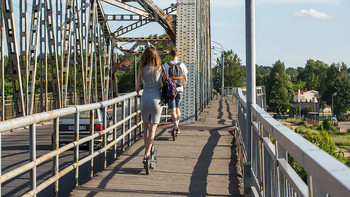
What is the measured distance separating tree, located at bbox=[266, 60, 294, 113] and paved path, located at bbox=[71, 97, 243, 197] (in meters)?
132

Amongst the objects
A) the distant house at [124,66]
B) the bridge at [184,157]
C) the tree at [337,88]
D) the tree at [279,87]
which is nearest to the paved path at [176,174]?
the bridge at [184,157]

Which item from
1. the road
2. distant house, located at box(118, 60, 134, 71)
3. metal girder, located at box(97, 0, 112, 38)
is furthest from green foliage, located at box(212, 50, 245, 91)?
the road

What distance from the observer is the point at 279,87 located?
140625 millimetres

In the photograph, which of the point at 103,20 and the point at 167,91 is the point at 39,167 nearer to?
the point at 167,91

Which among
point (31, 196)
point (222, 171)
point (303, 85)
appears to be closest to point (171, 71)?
point (222, 171)

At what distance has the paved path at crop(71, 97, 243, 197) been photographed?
19.6ft

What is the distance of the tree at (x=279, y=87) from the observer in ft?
459

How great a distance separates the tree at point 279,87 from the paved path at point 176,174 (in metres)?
132

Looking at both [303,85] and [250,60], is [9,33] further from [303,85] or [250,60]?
[303,85]

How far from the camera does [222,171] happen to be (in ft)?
23.7

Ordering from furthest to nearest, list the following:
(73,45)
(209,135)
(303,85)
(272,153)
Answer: (303,85) < (73,45) < (209,135) < (272,153)

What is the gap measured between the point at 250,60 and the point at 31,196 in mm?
3127

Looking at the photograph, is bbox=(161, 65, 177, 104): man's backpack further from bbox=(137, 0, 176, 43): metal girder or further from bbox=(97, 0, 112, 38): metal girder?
bbox=(97, 0, 112, 38): metal girder

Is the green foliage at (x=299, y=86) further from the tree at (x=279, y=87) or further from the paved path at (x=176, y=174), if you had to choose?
the paved path at (x=176, y=174)
